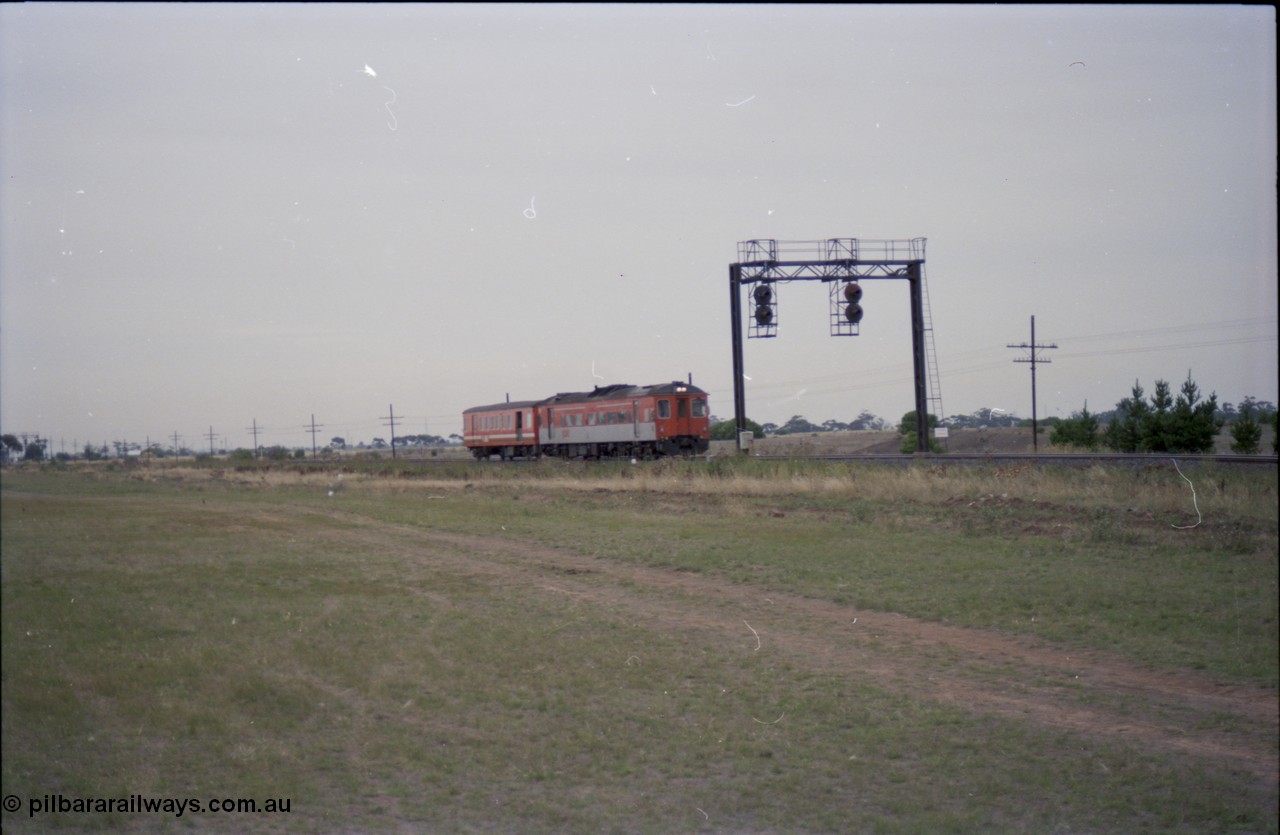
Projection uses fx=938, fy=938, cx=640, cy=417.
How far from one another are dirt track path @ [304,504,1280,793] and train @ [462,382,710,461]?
2394 cm

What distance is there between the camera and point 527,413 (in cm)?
4303

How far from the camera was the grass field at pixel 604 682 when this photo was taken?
199 inches

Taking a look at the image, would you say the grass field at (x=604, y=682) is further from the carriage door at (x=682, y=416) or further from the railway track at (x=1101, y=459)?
the carriage door at (x=682, y=416)

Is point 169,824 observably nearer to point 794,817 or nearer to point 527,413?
point 794,817

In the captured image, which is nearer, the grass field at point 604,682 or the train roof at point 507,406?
the grass field at point 604,682

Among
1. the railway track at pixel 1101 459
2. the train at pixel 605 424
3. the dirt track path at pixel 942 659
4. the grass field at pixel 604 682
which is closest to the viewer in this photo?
the grass field at pixel 604 682

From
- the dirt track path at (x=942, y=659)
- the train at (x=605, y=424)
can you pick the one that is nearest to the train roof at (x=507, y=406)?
the train at (x=605, y=424)

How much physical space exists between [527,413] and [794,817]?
38.5 meters

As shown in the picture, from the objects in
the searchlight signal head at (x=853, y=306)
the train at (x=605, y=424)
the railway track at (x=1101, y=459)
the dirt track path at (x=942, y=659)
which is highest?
the searchlight signal head at (x=853, y=306)

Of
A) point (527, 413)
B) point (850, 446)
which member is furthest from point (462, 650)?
point (850, 446)

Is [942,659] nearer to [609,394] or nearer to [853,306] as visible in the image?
[853,306]

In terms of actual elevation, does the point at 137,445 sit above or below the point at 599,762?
above

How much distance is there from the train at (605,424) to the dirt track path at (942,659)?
23.9 meters

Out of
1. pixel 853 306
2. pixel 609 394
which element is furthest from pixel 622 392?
pixel 853 306
